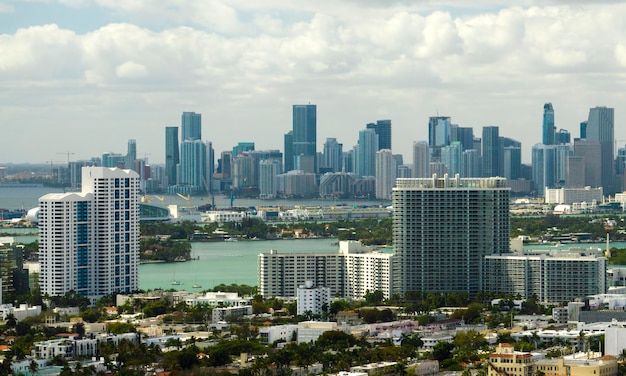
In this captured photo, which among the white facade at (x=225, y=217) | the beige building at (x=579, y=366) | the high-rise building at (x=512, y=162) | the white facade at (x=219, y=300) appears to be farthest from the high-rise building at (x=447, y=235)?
the high-rise building at (x=512, y=162)

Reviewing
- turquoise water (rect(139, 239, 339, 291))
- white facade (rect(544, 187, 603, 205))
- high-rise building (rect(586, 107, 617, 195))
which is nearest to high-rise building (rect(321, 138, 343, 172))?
high-rise building (rect(586, 107, 617, 195))

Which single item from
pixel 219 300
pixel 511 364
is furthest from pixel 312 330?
pixel 219 300

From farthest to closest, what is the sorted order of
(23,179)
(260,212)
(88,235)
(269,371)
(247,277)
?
1. (23,179)
2. (260,212)
3. (247,277)
4. (88,235)
5. (269,371)

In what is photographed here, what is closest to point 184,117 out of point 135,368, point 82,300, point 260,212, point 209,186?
point 209,186

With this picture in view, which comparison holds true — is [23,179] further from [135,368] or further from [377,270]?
[135,368]

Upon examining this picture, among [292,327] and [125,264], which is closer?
[292,327]

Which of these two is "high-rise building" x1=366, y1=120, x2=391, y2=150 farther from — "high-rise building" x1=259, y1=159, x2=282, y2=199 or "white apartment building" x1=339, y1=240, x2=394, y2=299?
"white apartment building" x1=339, y1=240, x2=394, y2=299
